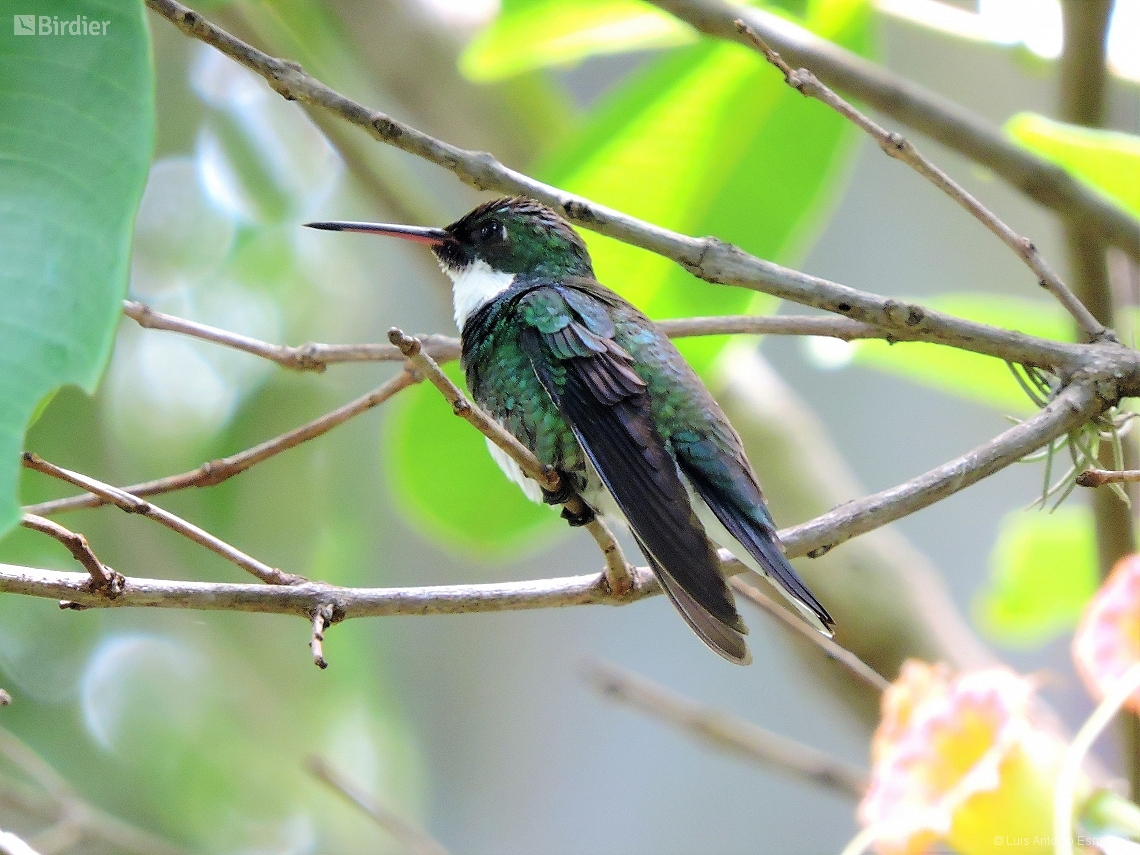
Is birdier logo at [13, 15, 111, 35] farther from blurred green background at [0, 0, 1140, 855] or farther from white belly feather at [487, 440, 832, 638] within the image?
white belly feather at [487, 440, 832, 638]

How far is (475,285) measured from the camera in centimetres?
205

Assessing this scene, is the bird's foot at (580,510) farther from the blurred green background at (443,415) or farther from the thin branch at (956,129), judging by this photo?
the thin branch at (956,129)

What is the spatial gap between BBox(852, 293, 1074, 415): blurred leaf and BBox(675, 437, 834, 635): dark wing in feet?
1.35

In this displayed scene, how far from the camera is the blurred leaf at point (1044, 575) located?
219cm

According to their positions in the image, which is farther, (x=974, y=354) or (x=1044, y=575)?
(x=1044, y=575)

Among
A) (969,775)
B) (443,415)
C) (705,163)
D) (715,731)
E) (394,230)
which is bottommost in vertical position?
(969,775)

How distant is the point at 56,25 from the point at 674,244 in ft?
1.94

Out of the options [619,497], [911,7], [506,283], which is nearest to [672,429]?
[619,497]

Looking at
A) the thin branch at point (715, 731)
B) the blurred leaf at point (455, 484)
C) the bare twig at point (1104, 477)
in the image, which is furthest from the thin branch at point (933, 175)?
the blurred leaf at point (455, 484)

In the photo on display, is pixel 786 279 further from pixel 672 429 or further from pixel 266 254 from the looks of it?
pixel 266 254

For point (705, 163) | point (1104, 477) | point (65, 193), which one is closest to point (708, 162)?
point (705, 163)

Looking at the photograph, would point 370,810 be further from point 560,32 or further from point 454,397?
point 560,32

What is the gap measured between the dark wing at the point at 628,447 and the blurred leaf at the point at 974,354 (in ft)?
1.70

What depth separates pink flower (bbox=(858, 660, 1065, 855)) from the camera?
1174 mm
